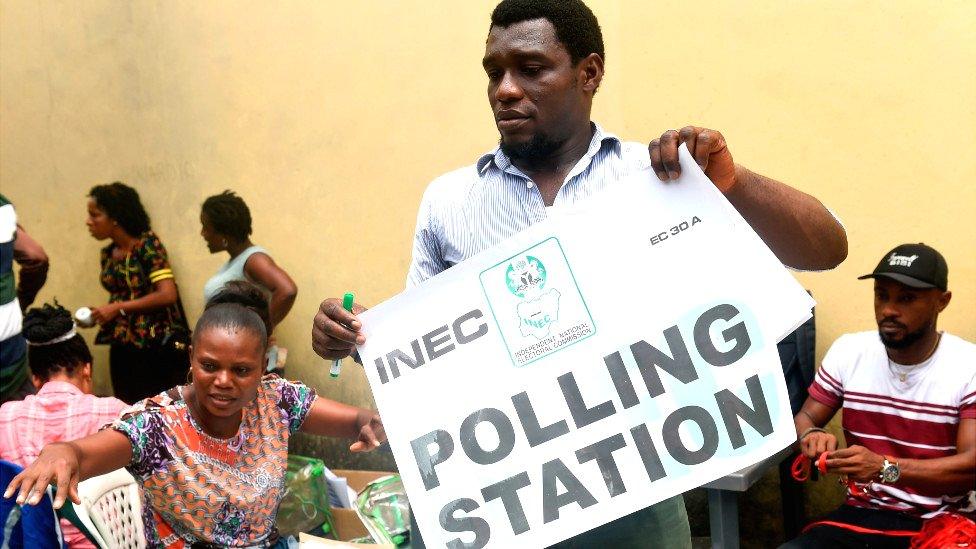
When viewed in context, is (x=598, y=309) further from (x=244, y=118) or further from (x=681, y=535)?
(x=244, y=118)

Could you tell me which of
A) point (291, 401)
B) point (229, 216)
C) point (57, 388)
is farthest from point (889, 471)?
point (229, 216)

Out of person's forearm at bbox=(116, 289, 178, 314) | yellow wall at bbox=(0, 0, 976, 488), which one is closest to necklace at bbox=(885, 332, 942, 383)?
yellow wall at bbox=(0, 0, 976, 488)

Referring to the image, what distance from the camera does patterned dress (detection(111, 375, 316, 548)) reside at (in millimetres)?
3221

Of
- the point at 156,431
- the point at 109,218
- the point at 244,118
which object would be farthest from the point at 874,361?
the point at 109,218

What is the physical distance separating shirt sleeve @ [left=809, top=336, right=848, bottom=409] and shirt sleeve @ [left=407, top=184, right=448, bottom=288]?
2236mm

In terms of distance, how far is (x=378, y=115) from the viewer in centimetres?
564

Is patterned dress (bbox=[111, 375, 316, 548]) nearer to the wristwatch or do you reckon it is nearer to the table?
the table

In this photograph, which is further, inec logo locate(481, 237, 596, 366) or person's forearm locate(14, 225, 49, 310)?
person's forearm locate(14, 225, 49, 310)

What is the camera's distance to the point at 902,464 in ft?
12.3

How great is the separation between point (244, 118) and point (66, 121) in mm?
1571

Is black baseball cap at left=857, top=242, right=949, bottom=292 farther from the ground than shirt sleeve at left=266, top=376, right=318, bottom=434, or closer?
closer

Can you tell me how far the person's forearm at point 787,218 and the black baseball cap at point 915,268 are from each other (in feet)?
6.01

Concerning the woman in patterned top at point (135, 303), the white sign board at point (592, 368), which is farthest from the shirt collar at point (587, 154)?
the woman in patterned top at point (135, 303)

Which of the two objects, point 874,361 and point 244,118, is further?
point 244,118
